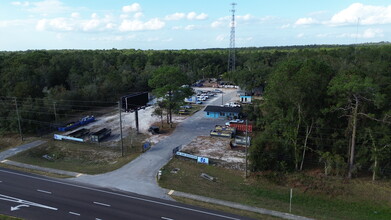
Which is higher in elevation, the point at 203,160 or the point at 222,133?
the point at 222,133

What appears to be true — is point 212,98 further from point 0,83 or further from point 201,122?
point 0,83

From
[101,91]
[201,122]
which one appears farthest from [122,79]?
[201,122]

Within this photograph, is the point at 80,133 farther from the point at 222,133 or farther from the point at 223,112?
the point at 223,112

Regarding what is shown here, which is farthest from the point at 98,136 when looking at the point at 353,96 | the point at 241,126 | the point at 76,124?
the point at 353,96

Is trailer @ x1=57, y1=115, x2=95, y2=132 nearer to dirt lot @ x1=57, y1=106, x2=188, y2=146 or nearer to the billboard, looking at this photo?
dirt lot @ x1=57, y1=106, x2=188, y2=146

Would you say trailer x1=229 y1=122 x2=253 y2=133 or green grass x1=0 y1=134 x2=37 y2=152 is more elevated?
trailer x1=229 y1=122 x2=253 y2=133

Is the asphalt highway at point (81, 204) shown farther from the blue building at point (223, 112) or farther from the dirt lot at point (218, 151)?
the blue building at point (223, 112)

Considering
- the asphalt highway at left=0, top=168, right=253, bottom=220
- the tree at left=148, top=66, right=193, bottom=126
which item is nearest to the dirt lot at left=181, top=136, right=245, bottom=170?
the tree at left=148, top=66, right=193, bottom=126

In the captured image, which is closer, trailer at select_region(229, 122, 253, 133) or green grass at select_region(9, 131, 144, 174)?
green grass at select_region(9, 131, 144, 174)
